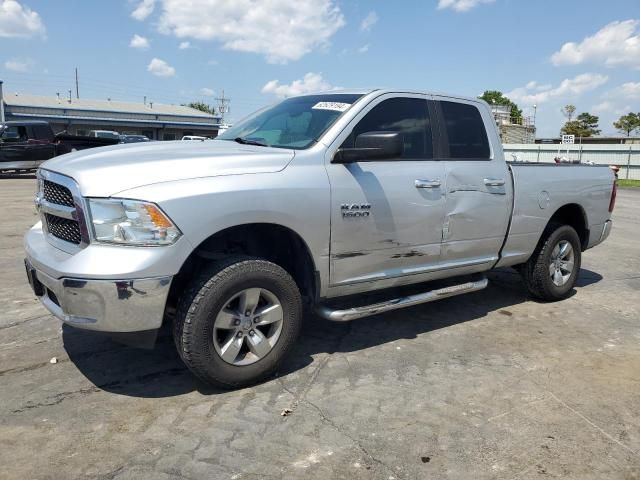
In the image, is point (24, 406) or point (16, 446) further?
point (24, 406)

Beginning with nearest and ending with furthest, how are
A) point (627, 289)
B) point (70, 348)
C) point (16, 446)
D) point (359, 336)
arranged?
point (16, 446) → point (70, 348) → point (359, 336) → point (627, 289)

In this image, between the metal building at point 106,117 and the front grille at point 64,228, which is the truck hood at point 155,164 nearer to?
the front grille at point 64,228

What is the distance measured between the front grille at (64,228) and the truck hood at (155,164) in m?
0.29

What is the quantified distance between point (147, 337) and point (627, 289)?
5597mm

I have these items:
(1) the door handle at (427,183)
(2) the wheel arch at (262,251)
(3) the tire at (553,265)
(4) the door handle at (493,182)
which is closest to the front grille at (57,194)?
(2) the wheel arch at (262,251)

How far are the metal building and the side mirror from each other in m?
51.0

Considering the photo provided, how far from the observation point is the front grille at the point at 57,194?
3.23 metres

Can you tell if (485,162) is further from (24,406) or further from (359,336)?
(24,406)

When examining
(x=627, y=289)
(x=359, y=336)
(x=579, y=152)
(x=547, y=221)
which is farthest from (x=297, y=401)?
(x=579, y=152)

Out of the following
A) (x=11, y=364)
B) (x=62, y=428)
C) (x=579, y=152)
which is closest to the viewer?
(x=62, y=428)

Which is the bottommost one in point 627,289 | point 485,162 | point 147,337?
point 627,289

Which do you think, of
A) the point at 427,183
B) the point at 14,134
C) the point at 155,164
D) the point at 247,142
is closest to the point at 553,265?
the point at 427,183

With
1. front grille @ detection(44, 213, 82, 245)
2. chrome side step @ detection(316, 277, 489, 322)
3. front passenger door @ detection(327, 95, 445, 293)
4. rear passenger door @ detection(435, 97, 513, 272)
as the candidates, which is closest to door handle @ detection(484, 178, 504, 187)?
rear passenger door @ detection(435, 97, 513, 272)

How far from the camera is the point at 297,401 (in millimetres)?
3332
